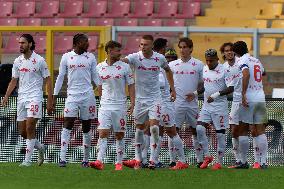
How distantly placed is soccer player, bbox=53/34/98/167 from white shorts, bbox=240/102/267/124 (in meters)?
2.24

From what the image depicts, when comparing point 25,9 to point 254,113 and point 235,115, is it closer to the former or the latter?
point 235,115

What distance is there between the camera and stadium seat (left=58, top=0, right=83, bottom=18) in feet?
92.2

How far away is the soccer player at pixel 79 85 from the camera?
1538cm

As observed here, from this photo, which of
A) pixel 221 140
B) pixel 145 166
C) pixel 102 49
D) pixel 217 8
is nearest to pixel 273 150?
pixel 221 140

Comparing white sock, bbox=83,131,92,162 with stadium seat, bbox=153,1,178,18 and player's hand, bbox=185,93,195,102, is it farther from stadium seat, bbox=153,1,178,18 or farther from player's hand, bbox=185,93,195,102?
stadium seat, bbox=153,1,178,18

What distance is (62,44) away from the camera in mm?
21766

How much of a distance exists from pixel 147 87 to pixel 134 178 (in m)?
2.02

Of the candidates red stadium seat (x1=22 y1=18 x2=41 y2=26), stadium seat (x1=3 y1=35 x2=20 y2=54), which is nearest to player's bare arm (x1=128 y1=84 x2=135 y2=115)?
stadium seat (x1=3 y1=35 x2=20 y2=54)

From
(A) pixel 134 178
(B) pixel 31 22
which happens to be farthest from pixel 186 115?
(B) pixel 31 22

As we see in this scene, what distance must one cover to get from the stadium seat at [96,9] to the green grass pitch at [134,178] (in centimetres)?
1246

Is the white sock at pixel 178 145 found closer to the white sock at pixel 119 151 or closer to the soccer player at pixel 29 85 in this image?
the white sock at pixel 119 151

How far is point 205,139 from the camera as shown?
617 inches

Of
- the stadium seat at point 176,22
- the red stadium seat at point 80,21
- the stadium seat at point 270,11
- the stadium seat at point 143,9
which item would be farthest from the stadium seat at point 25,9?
the stadium seat at point 270,11

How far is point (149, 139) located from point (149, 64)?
1.61 meters
